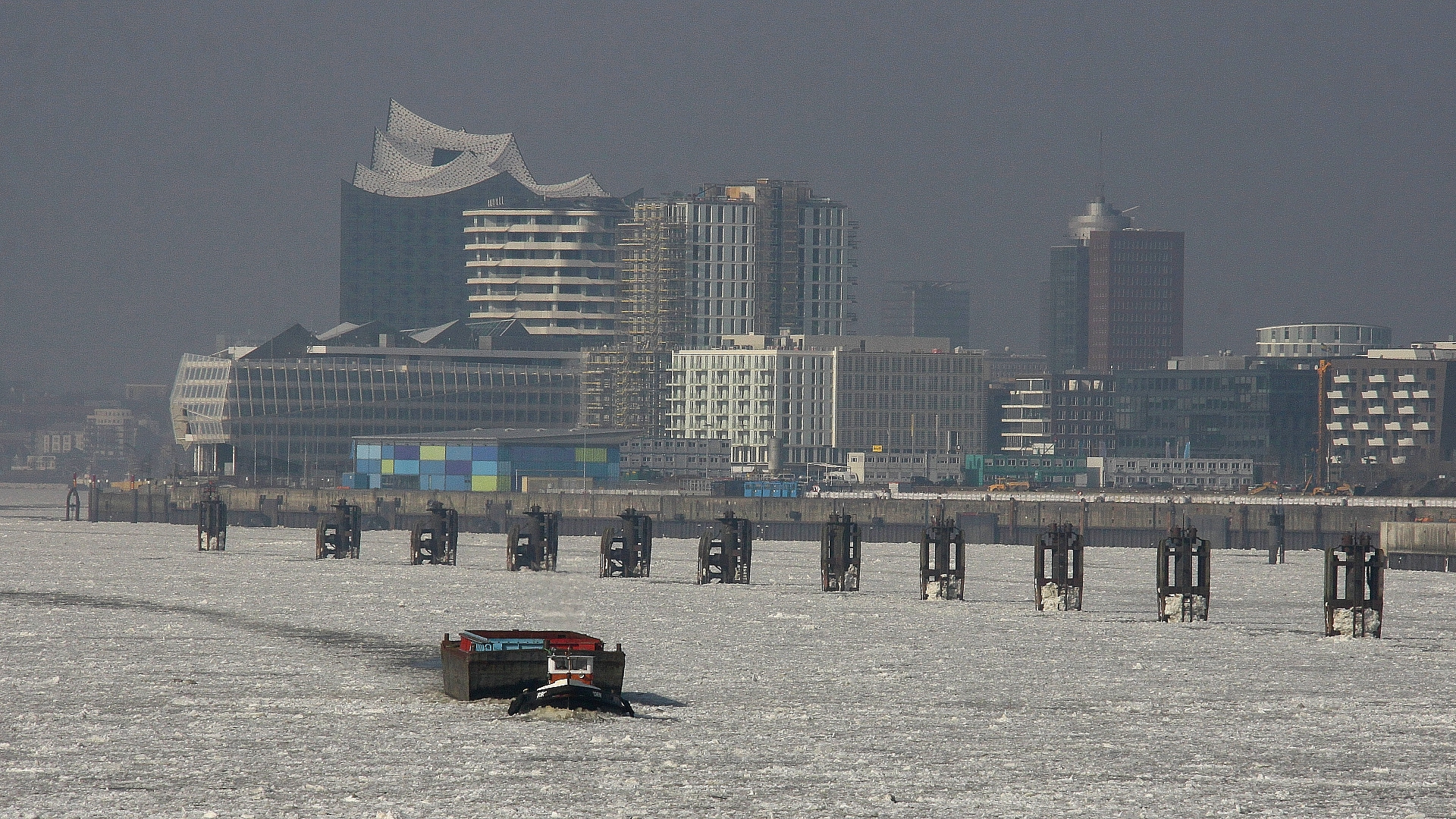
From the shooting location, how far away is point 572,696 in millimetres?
38031

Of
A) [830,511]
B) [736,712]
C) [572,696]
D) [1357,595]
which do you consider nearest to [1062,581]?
[1357,595]

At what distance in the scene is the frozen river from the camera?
30500 millimetres

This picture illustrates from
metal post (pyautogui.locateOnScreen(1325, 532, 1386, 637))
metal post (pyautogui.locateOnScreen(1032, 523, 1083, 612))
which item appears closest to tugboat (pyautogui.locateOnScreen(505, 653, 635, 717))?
metal post (pyautogui.locateOnScreen(1325, 532, 1386, 637))

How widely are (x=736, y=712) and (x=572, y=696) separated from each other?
11.3 feet

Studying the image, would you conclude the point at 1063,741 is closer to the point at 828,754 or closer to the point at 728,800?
the point at 828,754

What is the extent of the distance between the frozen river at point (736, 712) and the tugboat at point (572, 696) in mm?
481

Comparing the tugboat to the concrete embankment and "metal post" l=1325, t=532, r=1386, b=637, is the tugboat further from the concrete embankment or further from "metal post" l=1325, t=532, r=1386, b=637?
the concrete embankment

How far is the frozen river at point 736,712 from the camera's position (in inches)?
1201

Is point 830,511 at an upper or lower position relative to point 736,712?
upper

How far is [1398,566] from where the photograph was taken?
106312 mm

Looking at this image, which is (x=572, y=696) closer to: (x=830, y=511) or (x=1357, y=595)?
(x=1357, y=595)

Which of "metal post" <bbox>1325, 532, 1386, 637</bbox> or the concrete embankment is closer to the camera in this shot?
"metal post" <bbox>1325, 532, 1386, 637</bbox>

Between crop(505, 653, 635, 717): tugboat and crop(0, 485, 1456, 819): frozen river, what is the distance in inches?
18.9

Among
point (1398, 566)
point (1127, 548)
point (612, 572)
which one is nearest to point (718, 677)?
point (612, 572)
